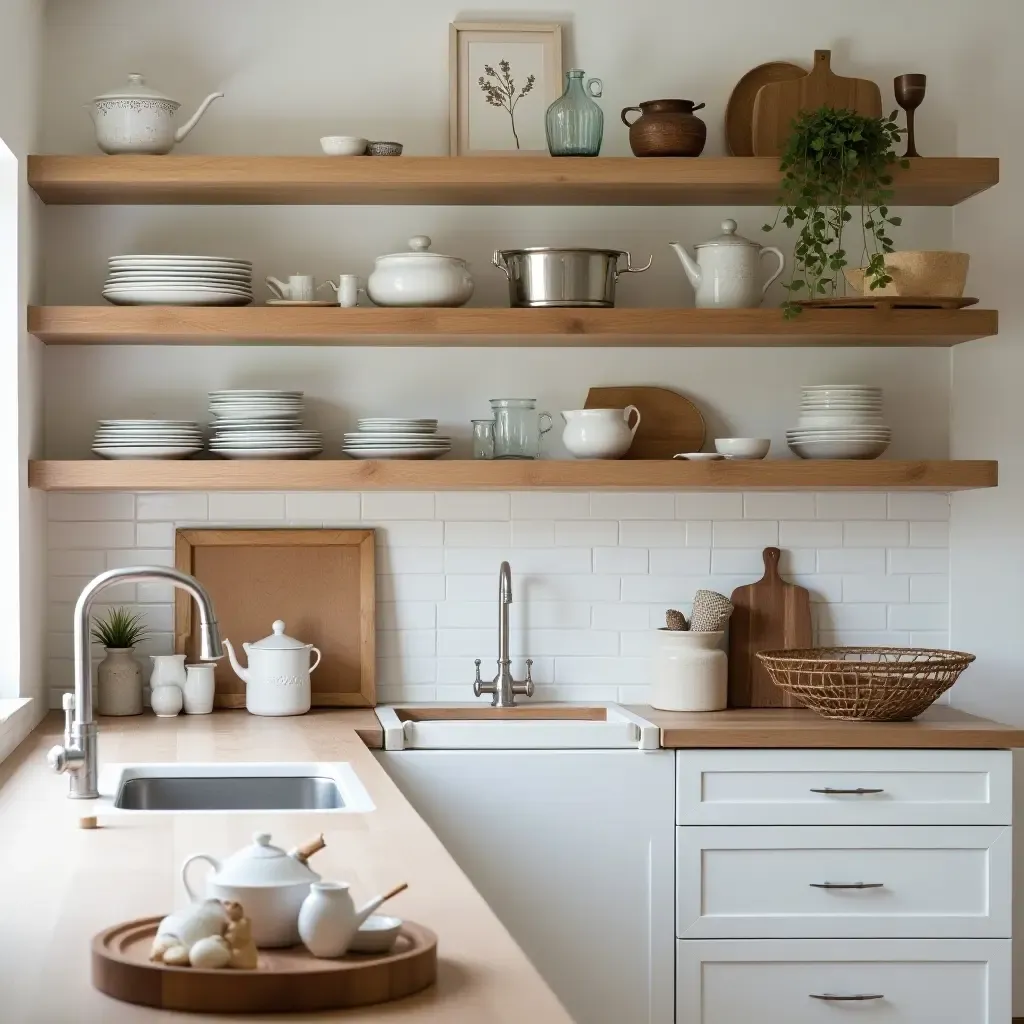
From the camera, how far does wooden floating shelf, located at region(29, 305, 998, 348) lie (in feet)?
11.7

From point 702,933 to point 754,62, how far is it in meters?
2.24

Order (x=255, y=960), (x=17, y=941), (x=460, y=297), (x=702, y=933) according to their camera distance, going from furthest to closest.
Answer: (x=460, y=297)
(x=702, y=933)
(x=17, y=941)
(x=255, y=960)

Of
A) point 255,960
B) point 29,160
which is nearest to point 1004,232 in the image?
point 29,160

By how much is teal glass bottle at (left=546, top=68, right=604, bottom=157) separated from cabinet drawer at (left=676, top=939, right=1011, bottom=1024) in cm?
193

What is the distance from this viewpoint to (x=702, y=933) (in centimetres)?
340

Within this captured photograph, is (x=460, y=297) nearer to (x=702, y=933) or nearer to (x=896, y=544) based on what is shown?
(x=896, y=544)

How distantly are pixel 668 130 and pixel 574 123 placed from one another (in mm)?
236

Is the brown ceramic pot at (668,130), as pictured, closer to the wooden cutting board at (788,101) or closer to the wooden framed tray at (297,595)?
the wooden cutting board at (788,101)

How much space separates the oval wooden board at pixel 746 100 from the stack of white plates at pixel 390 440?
3.64 ft

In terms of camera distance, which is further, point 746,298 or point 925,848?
point 746,298

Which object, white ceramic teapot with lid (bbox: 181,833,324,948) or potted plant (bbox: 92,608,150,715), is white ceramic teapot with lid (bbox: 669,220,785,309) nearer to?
potted plant (bbox: 92,608,150,715)

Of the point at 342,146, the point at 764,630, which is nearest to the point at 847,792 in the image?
the point at 764,630

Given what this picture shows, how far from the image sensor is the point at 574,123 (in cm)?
367

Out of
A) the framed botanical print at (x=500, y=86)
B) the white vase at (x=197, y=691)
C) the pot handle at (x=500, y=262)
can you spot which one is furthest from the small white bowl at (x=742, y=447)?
the white vase at (x=197, y=691)
